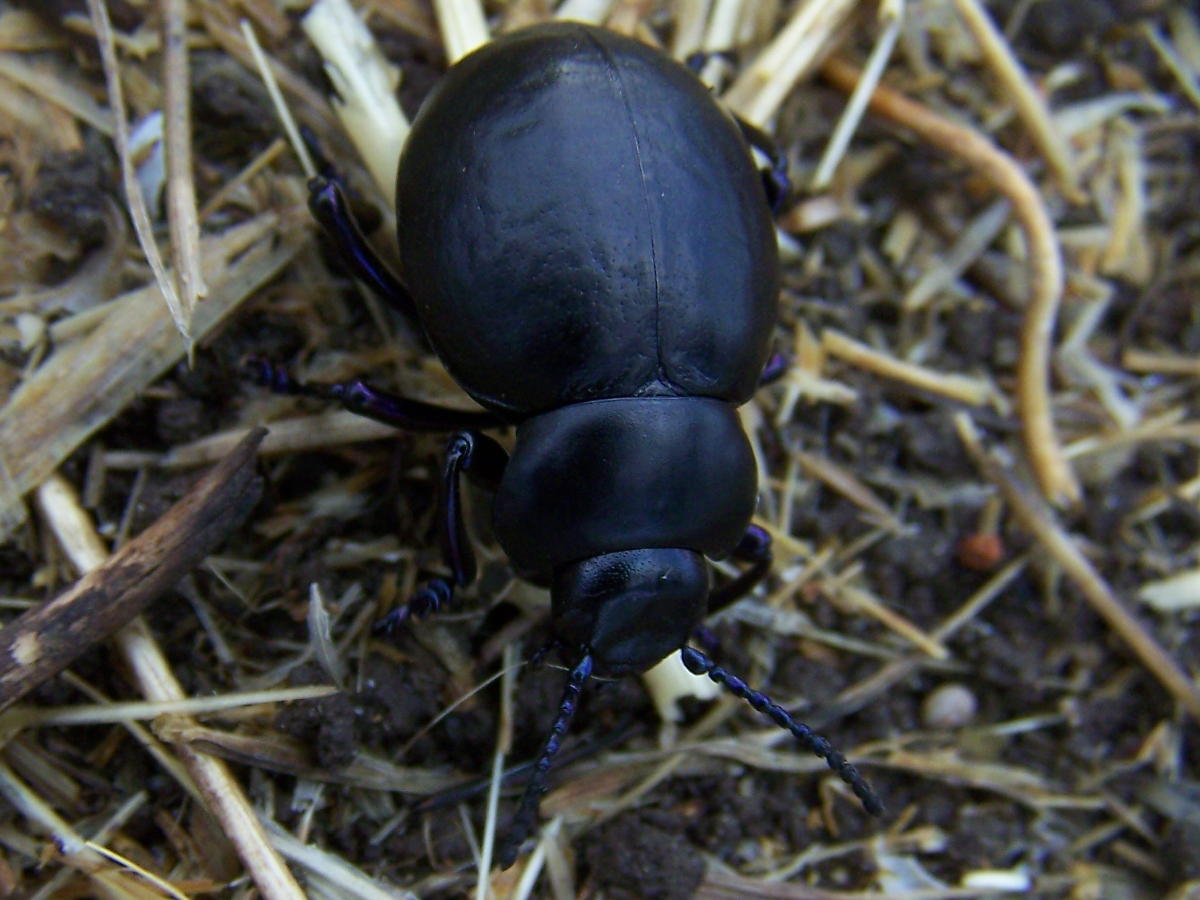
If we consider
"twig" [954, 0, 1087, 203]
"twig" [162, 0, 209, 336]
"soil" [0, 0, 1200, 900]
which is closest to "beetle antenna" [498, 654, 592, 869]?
"soil" [0, 0, 1200, 900]

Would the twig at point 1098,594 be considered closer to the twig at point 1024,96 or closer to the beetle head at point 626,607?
the twig at point 1024,96

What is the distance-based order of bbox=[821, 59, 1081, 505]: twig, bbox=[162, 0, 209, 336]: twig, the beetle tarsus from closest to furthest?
bbox=[162, 0, 209, 336]: twig < the beetle tarsus < bbox=[821, 59, 1081, 505]: twig

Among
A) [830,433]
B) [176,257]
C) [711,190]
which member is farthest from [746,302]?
[176,257]

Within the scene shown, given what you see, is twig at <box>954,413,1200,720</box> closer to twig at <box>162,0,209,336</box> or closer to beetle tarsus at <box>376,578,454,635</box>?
beetle tarsus at <box>376,578,454,635</box>

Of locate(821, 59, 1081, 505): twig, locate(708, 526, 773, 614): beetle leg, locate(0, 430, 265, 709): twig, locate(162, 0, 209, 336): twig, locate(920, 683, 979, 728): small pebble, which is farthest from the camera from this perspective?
locate(821, 59, 1081, 505): twig

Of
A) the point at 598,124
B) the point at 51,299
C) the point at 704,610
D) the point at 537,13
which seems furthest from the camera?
the point at 537,13

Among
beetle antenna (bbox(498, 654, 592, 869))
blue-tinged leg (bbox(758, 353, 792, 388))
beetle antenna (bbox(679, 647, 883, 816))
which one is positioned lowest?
beetle antenna (bbox(679, 647, 883, 816))

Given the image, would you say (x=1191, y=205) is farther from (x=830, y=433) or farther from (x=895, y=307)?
(x=830, y=433)
